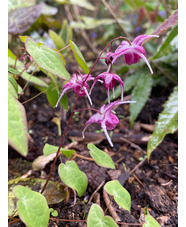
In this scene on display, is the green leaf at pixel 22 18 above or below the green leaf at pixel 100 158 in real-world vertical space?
above

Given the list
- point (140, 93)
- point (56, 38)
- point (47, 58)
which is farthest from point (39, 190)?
point (140, 93)

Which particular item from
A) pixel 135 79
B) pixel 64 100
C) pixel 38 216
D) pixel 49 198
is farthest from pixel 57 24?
pixel 38 216

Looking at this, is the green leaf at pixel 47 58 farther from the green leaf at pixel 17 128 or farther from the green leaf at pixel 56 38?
the green leaf at pixel 56 38

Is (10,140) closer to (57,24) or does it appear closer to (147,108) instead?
(147,108)

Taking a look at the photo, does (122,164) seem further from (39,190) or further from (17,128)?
(17,128)

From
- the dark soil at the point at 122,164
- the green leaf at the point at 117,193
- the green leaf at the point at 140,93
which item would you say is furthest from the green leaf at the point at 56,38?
the green leaf at the point at 117,193

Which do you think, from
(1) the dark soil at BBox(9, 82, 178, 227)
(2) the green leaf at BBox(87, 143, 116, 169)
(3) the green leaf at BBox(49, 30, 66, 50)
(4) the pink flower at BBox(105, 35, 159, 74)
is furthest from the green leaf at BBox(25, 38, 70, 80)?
(3) the green leaf at BBox(49, 30, 66, 50)
